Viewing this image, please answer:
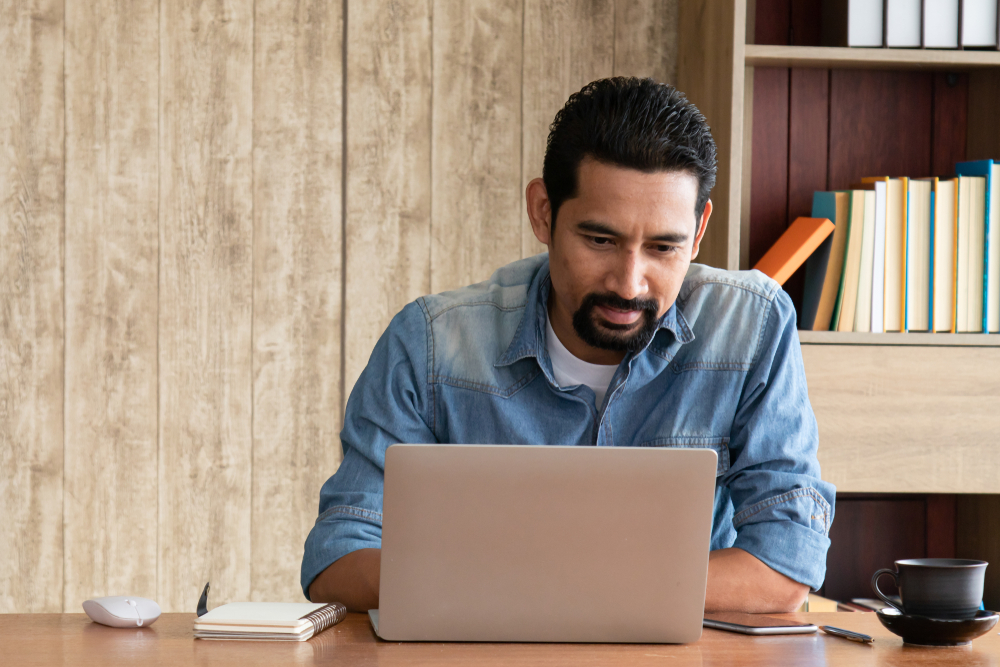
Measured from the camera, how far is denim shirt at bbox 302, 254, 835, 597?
1379 millimetres

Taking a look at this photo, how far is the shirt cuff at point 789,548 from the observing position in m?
1.20

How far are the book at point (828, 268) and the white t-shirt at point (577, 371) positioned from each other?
73 cm

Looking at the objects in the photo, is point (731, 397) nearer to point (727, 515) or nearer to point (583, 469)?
point (727, 515)

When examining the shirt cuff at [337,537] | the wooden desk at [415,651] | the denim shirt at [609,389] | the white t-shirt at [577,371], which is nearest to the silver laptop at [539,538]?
the wooden desk at [415,651]

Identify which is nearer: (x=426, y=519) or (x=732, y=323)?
(x=426, y=519)

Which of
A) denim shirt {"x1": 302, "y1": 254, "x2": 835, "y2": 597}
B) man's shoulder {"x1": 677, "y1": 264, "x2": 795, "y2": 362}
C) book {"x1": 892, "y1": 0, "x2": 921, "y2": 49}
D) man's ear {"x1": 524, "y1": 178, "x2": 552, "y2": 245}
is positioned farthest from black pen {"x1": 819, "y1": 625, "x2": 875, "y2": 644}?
book {"x1": 892, "y1": 0, "x2": 921, "y2": 49}

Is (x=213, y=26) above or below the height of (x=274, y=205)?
above

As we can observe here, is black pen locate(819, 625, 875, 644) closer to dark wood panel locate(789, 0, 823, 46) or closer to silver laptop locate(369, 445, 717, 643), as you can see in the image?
silver laptop locate(369, 445, 717, 643)

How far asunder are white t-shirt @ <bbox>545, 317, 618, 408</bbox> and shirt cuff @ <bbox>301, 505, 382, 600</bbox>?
0.36m

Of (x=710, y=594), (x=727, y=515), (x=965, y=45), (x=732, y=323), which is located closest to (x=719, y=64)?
(x=965, y=45)

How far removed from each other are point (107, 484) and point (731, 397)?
4.80 ft

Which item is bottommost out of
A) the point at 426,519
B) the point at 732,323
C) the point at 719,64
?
the point at 426,519

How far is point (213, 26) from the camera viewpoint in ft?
7.18

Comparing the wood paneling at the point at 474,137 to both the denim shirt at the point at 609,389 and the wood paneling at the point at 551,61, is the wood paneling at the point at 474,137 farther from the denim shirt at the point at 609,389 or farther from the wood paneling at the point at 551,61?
the denim shirt at the point at 609,389
